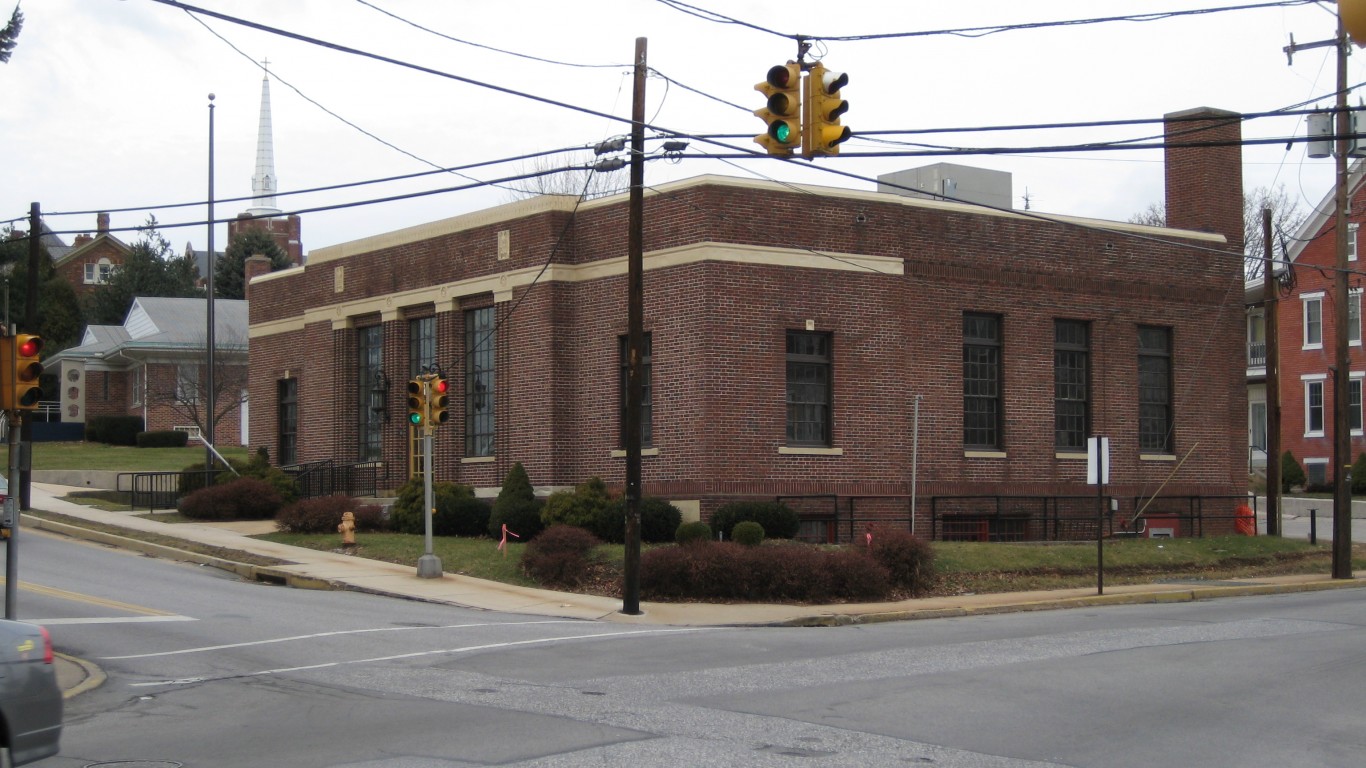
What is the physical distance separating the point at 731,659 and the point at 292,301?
27701 millimetres

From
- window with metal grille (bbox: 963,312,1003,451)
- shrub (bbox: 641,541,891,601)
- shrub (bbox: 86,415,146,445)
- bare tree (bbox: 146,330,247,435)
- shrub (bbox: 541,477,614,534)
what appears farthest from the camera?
shrub (bbox: 86,415,146,445)

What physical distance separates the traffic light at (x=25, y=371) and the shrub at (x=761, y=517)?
1294 cm

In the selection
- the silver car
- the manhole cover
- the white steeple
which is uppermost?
the white steeple

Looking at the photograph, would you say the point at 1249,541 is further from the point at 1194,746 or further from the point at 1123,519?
the point at 1194,746

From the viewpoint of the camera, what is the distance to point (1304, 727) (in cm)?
1135

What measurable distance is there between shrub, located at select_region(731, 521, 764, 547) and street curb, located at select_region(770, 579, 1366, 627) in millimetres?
4048

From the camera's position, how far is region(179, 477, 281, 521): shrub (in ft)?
108

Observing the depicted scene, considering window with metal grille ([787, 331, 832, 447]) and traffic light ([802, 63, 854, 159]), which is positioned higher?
traffic light ([802, 63, 854, 159])

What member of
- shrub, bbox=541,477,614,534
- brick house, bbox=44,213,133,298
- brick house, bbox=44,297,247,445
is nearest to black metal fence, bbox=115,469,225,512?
shrub, bbox=541,477,614,534

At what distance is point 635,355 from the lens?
21375 millimetres

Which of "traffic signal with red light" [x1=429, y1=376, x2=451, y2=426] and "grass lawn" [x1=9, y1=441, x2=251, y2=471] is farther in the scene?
"grass lawn" [x1=9, y1=441, x2=251, y2=471]

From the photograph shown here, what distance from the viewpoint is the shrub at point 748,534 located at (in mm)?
24719

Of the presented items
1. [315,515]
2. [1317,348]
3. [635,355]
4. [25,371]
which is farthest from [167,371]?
[1317,348]

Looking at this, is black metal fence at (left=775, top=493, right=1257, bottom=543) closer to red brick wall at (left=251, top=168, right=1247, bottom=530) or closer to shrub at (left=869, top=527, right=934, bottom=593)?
red brick wall at (left=251, top=168, right=1247, bottom=530)
